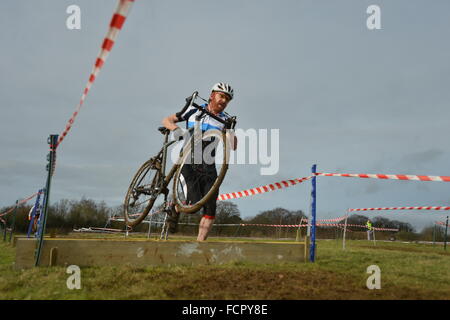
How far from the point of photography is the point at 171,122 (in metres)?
6.68

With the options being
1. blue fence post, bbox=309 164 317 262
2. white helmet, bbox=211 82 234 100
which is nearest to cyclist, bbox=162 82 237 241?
white helmet, bbox=211 82 234 100

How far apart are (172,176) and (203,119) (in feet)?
3.86

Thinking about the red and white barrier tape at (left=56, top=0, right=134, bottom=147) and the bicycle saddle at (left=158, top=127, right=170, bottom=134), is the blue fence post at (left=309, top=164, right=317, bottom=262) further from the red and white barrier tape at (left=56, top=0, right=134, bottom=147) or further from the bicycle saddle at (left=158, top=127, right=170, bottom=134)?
the red and white barrier tape at (left=56, top=0, right=134, bottom=147)

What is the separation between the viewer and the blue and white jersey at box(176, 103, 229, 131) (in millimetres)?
6367

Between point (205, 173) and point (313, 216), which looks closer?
point (205, 173)

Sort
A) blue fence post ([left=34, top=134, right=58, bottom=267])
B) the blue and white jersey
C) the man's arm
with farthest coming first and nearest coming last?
the man's arm < the blue and white jersey < blue fence post ([left=34, top=134, right=58, bottom=267])

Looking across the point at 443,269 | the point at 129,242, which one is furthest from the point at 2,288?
the point at 443,269

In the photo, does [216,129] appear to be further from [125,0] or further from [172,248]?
[125,0]

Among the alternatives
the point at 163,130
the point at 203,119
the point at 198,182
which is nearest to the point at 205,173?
the point at 198,182

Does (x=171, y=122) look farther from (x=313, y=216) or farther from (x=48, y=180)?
(x=313, y=216)

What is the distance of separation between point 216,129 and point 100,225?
23.2 m

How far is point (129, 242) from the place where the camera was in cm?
548

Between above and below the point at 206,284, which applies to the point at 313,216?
above

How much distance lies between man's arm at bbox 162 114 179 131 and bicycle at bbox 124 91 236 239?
0.67 ft
